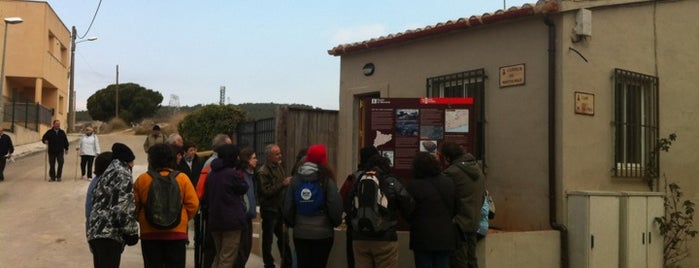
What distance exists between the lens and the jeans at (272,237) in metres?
7.40

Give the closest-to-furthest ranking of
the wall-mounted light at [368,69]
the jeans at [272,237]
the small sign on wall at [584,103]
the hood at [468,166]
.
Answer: the hood at [468,166]
the jeans at [272,237]
the small sign on wall at [584,103]
the wall-mounted light at [368,69]

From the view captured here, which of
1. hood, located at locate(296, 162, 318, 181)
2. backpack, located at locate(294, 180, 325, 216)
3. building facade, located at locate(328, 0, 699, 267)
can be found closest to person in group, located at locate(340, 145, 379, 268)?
backpack, located at locate(294, 180, 325, 216)

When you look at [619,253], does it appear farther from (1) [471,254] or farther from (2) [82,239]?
(2) [82,239]

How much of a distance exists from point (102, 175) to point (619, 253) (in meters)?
6.34

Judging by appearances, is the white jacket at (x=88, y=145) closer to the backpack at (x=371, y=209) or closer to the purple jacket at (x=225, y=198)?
the purple jacket at (x=225, y=198)

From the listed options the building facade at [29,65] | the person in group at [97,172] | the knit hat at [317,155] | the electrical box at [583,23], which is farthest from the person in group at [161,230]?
the building facade at [29,65]

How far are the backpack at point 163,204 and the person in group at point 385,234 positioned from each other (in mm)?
1628

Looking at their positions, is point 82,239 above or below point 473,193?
below

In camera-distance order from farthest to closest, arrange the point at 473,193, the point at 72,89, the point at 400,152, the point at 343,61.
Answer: the point at 72,89 < the point at 343,61 < the point at 400,152 < the point at 473,193

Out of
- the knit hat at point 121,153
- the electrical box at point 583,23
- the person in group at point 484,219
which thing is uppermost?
the electrical box at point 583,23

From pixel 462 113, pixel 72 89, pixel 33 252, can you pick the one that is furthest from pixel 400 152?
pixel 72 89

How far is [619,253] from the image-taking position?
27.0 feet

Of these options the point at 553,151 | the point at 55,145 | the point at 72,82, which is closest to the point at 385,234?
the point at 553,151

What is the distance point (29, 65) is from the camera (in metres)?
29.0
